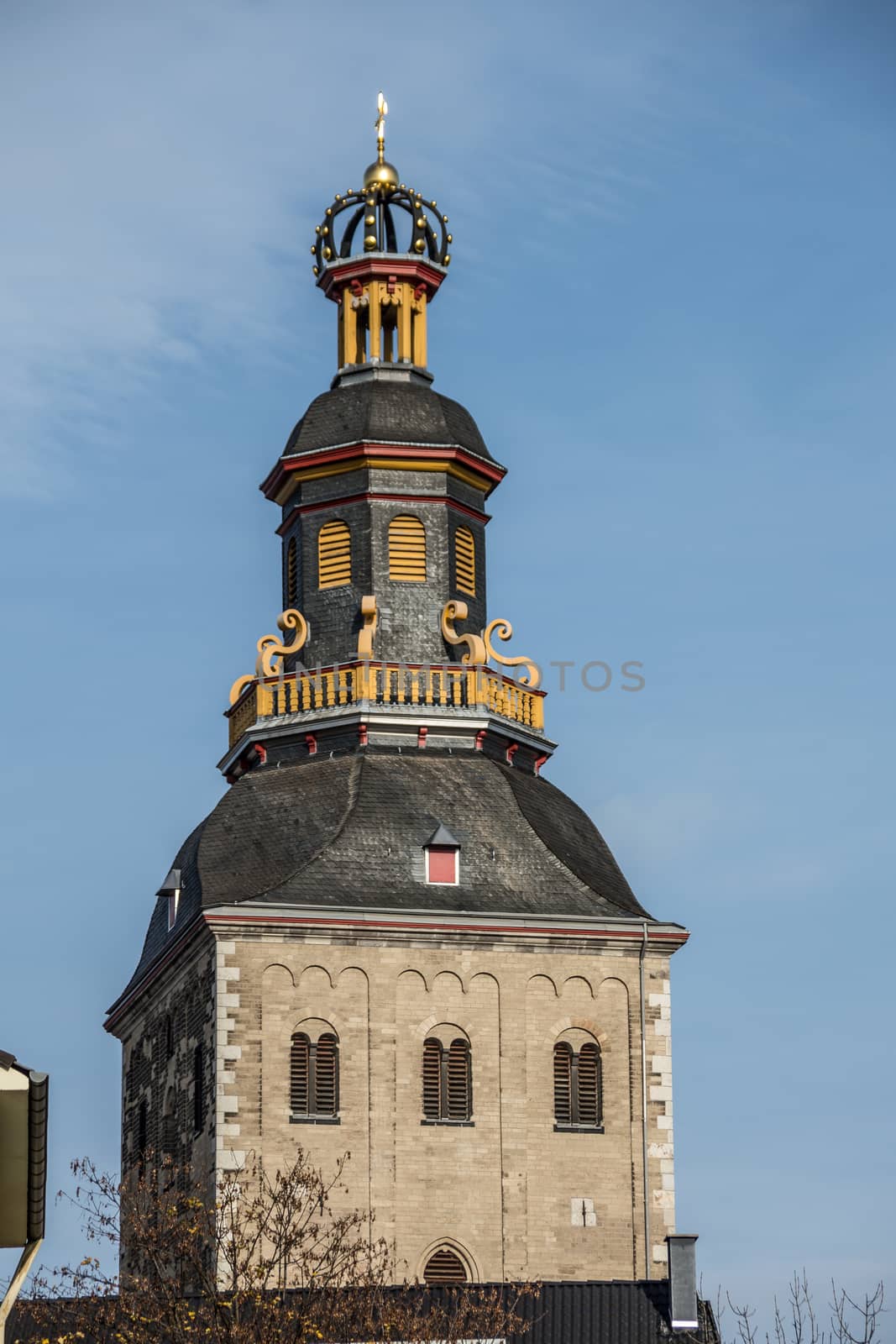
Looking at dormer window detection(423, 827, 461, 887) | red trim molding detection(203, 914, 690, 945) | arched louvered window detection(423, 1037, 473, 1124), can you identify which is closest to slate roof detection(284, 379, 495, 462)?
dormer window detection(423, 827, 461, 887)

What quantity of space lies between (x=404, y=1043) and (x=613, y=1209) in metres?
4.92

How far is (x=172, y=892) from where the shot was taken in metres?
54.8

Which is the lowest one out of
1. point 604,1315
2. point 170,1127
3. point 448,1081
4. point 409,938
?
point 604,1315

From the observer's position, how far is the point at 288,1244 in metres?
37.9

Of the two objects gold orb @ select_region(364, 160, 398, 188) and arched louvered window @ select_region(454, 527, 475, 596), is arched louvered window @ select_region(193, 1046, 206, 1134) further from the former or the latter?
gold orb @ select_region(364, 160, 398, 188)

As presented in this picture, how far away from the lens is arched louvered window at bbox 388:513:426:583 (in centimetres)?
5659

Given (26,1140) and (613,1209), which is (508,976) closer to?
(613,1209)

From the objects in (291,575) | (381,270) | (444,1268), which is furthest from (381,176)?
(444,1268)

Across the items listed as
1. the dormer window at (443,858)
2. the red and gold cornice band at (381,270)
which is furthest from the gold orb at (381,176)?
the dormer window at (443,858)

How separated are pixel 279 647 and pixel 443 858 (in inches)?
268

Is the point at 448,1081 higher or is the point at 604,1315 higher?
the point at 448,1081

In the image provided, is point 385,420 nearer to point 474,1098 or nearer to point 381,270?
point 381,270

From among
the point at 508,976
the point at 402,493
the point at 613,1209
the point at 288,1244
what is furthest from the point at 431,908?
the point at 288,1244

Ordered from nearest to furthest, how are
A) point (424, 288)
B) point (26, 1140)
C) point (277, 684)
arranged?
1. point (26, 1140)
2. point (277, 684)
3. point (424, 288)
